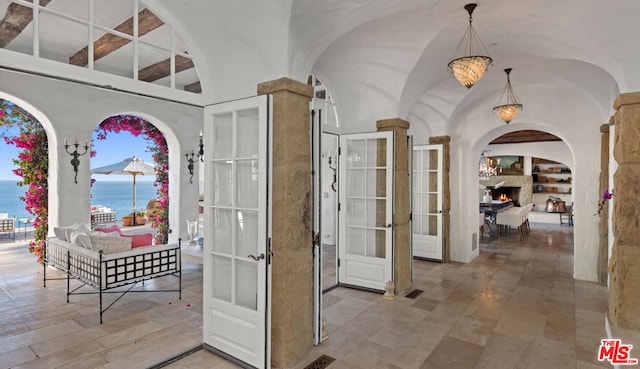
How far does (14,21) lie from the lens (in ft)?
9.59

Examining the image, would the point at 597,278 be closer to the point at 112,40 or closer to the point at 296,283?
the point at 296,283

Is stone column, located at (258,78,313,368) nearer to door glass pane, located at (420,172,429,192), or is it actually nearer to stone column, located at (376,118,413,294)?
stone column, located at (376,118,413,294)

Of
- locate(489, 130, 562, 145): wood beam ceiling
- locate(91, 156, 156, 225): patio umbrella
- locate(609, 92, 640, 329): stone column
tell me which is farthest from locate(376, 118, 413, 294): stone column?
locate(91, 156, 156, 225): patio umbrella

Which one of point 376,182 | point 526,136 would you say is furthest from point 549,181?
point 376,182

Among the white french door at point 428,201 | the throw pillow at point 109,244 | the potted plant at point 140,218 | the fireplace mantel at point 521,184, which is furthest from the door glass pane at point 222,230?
the fireplace mantel at point 521,184

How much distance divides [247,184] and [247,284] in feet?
2.61

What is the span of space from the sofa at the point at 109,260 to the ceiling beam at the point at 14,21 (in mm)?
2121

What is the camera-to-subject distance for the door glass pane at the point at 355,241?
15.2ft

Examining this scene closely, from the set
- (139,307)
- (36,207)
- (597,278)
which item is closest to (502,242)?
(597,278)

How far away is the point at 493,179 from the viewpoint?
13586mm

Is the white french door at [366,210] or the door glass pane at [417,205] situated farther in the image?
the door glass pane at [417,205]

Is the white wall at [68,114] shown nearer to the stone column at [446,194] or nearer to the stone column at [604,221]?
the stone column at [446,194]

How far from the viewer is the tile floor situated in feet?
9.06

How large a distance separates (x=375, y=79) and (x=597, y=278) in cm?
450
